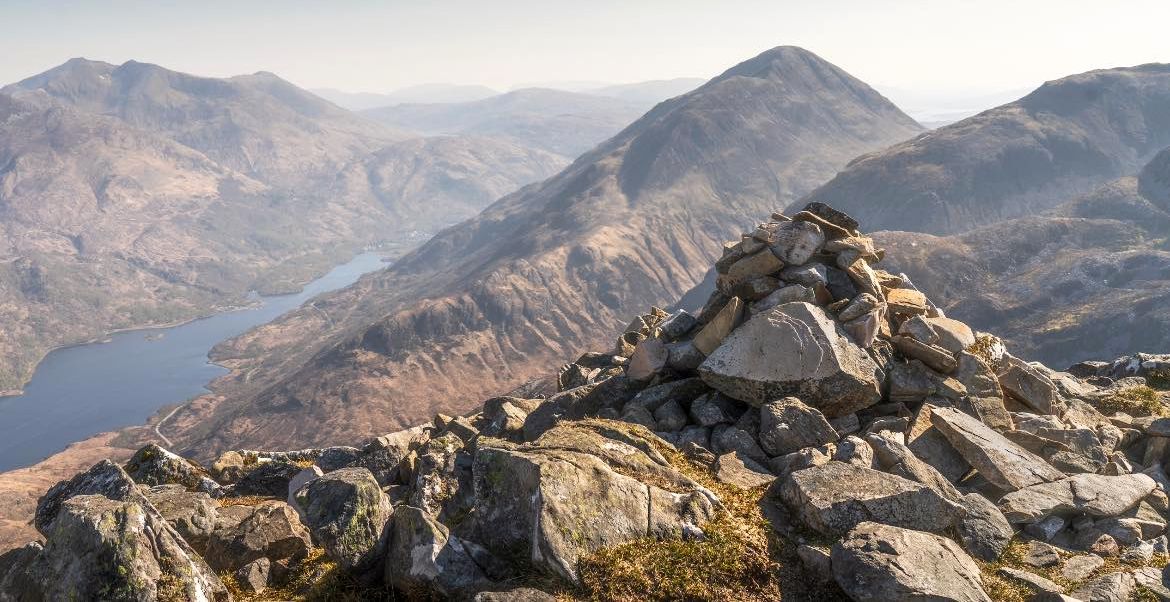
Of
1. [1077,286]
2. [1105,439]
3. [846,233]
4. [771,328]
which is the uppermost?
[846,233]

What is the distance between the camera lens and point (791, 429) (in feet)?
58.0

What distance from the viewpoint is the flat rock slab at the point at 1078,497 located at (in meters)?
14.6

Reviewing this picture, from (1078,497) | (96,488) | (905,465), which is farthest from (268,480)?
(1078,497)

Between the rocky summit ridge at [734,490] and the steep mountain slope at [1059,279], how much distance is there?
14580cm

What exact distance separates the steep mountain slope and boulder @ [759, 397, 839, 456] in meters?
150

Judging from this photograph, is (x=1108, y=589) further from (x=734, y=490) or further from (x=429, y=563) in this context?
(x=429, y=563)

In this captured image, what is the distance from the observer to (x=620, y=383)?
23203 mm

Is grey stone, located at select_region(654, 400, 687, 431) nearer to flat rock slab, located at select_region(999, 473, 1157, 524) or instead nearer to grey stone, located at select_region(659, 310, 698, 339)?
grey stone, located at select_region(659, 310, 698, 339)

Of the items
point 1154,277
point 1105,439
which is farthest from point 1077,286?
point 1105,439

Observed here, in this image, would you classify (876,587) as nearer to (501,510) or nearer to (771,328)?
(501,510)

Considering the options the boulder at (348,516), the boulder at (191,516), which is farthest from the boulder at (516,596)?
the boulder at (191,516)

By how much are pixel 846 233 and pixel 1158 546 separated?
13.6 meters

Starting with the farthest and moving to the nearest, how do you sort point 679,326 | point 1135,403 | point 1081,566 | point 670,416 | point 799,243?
point 679,326 < point 1135,403 < point 799,243 < point 670,416 < point 1081,566

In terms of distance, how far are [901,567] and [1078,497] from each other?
8.10 meters
